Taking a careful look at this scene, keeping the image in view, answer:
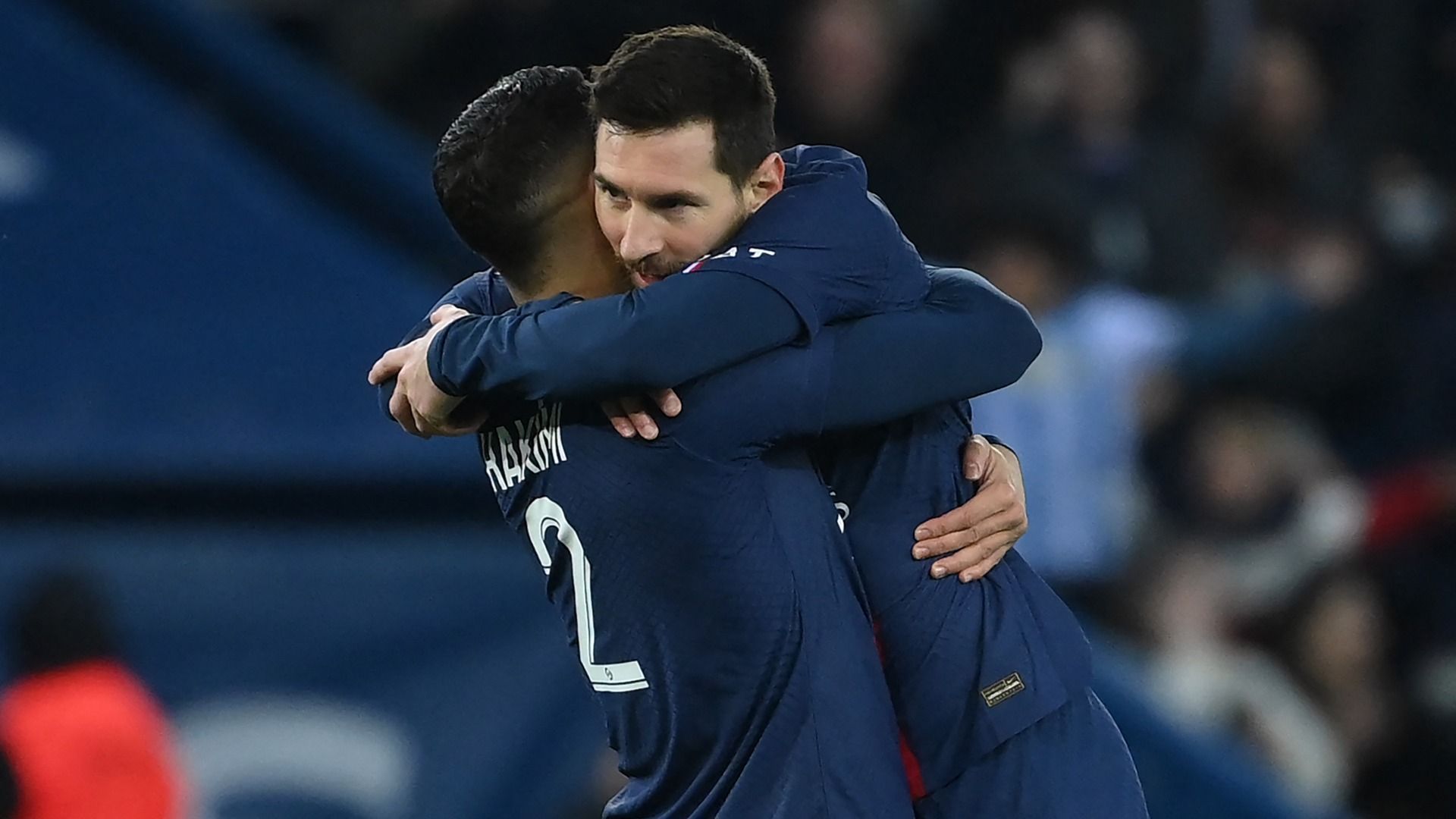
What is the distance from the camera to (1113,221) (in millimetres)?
6199

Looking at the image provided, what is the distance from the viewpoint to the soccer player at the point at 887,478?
2.07 m

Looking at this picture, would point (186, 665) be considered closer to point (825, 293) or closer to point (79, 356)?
point (79, 356)

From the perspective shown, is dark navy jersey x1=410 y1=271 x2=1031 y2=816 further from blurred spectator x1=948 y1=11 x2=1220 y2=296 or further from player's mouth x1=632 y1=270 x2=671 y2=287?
blurred spectator x1=948 y1=11 x2=1220 y2=296

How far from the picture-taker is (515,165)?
2.20 meters

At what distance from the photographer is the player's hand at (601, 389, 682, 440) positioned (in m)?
2.09

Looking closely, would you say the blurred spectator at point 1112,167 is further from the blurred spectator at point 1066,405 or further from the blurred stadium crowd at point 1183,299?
the blurred spectator at point 1066,405

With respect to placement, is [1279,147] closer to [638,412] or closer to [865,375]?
[865,375]

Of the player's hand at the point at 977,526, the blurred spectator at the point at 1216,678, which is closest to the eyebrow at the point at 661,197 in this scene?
the player's hand at the point at 977,526

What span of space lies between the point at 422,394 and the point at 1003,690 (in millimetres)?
704

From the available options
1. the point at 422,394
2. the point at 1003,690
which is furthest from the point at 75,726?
the point at 1003,690

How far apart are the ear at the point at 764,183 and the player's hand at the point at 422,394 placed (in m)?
0.35

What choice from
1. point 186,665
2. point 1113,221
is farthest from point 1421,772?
point 186,665

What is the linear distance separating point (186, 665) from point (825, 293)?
365cm

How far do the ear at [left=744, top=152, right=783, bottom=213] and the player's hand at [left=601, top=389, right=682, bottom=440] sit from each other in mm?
252
